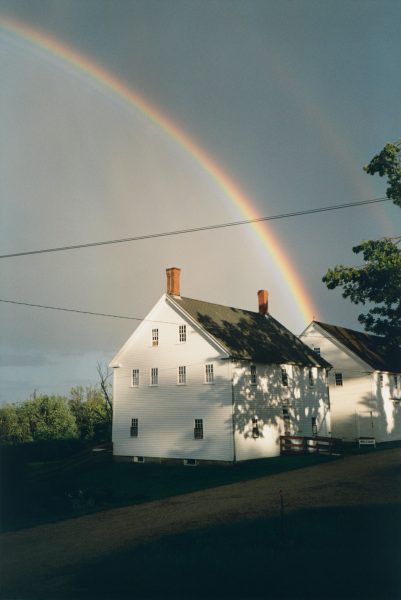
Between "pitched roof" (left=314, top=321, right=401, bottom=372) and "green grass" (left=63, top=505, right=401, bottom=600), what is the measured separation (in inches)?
1552

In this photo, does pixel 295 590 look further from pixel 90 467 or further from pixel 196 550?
pixel 90 467

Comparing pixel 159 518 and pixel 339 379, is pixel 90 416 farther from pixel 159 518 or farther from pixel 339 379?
pixel 159 518

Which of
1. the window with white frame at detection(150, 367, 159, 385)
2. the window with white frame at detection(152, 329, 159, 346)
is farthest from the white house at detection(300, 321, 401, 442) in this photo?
the window with white frame at detection(150, 367, 159, 385)

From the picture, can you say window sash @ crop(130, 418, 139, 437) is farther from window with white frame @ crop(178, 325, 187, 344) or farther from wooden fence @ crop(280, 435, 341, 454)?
wooden fence @ crop(280, 435, 341, 454)

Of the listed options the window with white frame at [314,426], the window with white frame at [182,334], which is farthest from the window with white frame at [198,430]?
the window with white frame at [314,426]

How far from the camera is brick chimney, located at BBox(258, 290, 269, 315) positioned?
52281 millimetres

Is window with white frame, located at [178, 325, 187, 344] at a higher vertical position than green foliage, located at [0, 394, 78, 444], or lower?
higher

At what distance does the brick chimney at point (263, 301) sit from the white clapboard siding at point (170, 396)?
494 inches

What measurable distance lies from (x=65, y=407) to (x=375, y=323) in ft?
150

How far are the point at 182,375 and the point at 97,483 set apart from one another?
10.1m

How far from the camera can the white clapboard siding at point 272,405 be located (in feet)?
127

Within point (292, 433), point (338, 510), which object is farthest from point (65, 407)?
point (338, 510)

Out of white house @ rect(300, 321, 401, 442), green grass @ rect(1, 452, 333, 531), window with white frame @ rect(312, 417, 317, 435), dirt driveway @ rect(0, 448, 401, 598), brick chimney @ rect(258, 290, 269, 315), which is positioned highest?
brick chimney @ rect(258, 290, 269, 315)

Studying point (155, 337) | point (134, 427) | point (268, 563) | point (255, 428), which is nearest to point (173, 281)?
point (155, 337)
